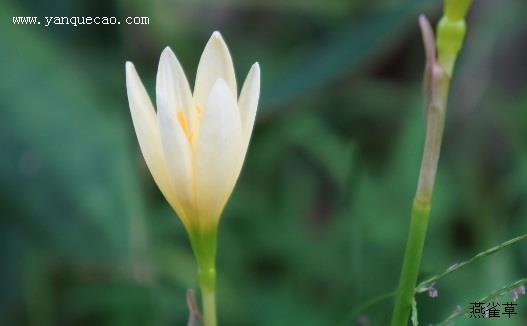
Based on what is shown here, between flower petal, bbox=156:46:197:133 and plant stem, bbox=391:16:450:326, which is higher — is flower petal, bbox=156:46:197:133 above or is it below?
above

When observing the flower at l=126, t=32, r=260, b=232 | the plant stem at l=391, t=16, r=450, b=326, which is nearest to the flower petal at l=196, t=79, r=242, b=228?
the flower at l=126, t=32, r=260, b=232

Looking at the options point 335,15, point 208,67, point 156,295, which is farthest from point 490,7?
point 208,67

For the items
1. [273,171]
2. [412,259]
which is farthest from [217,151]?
[273,171]

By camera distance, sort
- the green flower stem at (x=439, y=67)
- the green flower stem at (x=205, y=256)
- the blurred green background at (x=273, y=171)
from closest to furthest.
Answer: the green flower stem at (x=439, y=67) < the green flower stem at (x=205, y=256) < the blurred green background at (x=273, y=171)

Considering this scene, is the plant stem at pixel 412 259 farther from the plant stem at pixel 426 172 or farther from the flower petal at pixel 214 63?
the flower petal at pixel 214 63

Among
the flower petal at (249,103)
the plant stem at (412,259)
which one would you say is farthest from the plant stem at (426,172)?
the flower petal at (249,103)

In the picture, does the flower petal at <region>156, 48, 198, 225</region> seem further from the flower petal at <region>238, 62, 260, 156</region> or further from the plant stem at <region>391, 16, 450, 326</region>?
the plant stem at <region>391, 16, 450, 326</region>
